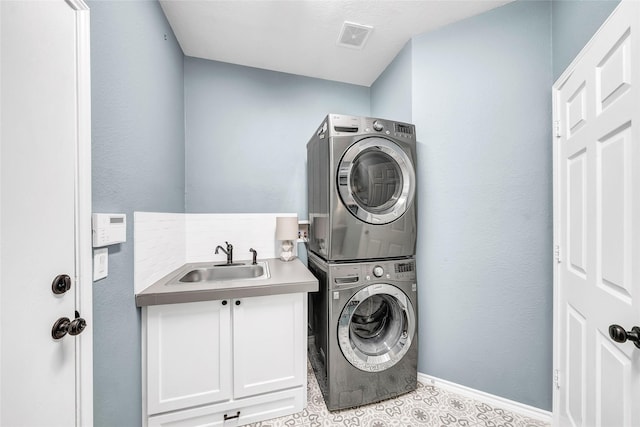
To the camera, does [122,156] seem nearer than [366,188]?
Yes

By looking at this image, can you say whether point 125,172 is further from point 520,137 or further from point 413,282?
point 520,137

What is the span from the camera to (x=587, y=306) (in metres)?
1.05

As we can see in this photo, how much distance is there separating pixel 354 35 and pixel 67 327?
7.69ft

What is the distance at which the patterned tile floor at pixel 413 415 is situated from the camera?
1.41 metres

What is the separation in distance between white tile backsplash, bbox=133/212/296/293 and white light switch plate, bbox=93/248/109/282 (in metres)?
0.36

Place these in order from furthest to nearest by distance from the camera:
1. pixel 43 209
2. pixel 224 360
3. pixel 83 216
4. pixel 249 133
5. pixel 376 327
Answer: pixel 249 133
pixel 376 327
pixel 224 360
pixel 83 216
pixel 43 209

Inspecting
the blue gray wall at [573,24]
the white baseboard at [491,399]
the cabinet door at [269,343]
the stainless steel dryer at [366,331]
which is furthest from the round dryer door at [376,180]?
the white baseboard at [491,399]

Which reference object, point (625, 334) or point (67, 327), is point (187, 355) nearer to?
point (67, 327)

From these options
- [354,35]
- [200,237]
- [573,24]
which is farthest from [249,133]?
[573,24]

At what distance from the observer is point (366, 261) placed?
1.56 metres

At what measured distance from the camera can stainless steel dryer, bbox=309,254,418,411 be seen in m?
1.47

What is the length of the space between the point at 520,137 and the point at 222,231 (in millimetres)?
2383

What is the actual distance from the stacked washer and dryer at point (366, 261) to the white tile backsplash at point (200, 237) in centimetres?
74

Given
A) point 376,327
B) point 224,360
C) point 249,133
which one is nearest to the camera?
point 224,360
